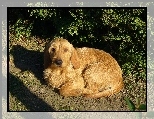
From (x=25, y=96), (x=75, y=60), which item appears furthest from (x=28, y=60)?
(x=75, y=60)

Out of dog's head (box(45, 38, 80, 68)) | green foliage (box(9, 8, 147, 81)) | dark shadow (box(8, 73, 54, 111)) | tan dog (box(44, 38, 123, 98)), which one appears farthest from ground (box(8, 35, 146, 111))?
dog's head (box(45, 38, 80, 68))

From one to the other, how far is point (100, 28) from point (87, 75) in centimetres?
96

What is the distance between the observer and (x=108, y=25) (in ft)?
18.9

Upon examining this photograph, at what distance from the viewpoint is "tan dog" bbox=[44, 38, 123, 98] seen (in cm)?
545

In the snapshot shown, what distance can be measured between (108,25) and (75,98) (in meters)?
1.33

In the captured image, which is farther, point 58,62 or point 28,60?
point 28,60

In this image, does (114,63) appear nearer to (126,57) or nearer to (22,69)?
(126,57)

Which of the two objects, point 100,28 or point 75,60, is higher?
point 100,28

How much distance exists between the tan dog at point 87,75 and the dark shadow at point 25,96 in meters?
0.35

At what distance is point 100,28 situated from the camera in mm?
5945

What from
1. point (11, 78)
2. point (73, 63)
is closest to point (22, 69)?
point (11, 78)

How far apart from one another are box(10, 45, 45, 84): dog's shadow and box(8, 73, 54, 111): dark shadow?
316 millimetres

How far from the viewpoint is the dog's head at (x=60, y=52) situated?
199 inches

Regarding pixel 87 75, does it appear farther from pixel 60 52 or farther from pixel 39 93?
pixel 39 93
